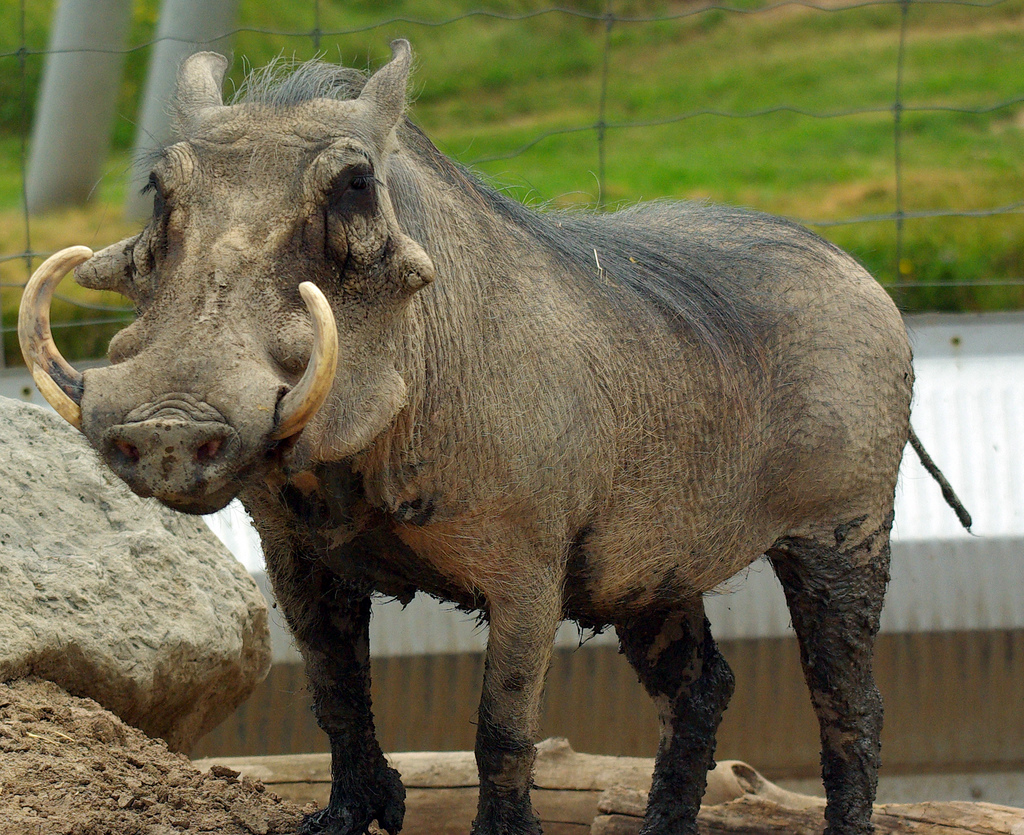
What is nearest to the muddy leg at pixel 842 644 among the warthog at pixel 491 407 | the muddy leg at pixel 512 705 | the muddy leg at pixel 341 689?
the warthog at pixel 491 407

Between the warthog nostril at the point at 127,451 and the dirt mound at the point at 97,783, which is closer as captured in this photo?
the warthog nostril at the point at 127,451

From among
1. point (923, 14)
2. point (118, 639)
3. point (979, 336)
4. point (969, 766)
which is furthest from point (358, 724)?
point (923, 14)

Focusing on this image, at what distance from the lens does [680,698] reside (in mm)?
3707

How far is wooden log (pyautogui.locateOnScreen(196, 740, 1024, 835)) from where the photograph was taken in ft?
12.5

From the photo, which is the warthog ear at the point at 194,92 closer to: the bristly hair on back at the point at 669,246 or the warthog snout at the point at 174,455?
the bristly hair on back at the point at 669,246

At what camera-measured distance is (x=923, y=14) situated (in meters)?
18.7

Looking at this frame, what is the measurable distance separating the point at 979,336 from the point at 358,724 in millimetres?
3813

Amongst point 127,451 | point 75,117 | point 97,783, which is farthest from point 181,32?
point 127,451

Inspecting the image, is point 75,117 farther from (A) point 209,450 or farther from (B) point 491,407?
(A) point 209,450

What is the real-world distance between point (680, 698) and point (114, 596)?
1.50 metres

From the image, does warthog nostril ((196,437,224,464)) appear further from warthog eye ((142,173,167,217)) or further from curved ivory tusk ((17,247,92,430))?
warthog eye ((142,173,167,217))

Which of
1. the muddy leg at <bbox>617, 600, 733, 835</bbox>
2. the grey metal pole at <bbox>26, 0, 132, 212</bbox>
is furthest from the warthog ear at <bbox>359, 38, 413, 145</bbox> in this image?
the grey metal pole at <bbox>26, 0, 132, 212</bbox>

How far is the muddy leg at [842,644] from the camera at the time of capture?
3.44m

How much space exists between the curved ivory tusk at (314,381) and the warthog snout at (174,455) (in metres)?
0.09
